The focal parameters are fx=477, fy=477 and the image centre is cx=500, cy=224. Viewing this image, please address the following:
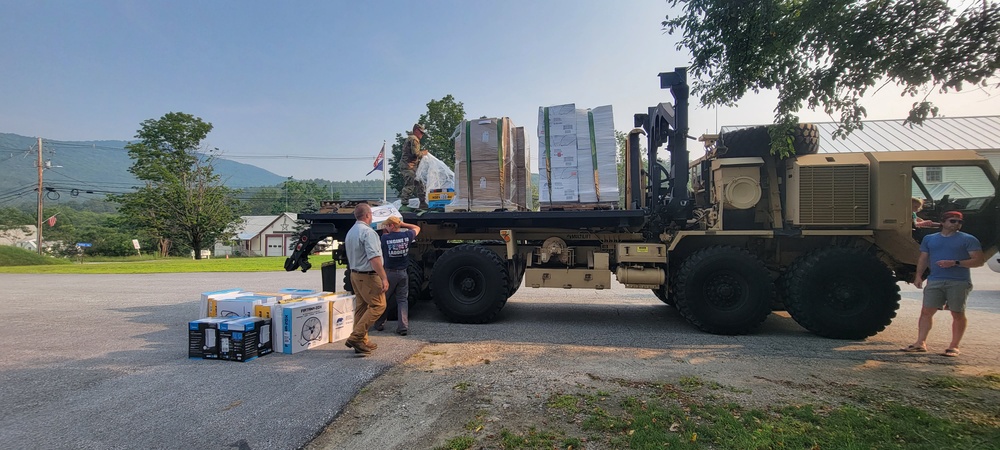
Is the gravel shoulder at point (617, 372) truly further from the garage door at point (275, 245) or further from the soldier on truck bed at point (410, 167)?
the garage door at point (275, 245)

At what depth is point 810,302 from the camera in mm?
6605

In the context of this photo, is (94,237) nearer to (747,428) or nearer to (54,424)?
(54,424)

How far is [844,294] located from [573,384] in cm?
454

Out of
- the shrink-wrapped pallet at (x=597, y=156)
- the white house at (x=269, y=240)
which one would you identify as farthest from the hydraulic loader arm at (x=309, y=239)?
the white house at (x=269, y=240)

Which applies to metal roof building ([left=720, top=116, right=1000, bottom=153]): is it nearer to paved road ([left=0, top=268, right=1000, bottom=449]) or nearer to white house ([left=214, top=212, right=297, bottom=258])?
paved road ([left=0, top=268, right=1000, bottom=449])

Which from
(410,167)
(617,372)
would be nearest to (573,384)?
(617,372)

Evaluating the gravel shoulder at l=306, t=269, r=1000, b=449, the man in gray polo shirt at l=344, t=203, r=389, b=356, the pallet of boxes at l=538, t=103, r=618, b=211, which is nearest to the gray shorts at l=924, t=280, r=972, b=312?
the gravel shoulder at l=306, t=269, r=1000, b=449

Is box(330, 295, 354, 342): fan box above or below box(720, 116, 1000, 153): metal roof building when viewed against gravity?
below

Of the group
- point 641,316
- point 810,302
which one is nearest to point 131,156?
point 641,316

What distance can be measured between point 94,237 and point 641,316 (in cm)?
6906

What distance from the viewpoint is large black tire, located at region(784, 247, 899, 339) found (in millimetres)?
6465

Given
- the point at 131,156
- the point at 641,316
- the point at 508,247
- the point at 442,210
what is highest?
the point at 131,156

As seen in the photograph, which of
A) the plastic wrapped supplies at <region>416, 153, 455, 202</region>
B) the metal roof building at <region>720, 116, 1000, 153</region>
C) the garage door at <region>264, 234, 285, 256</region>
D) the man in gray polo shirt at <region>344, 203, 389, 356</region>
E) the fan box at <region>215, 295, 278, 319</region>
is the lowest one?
the garage door at <region>264, 234, 285, 256</region>

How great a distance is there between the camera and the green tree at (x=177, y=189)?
37.6 m
